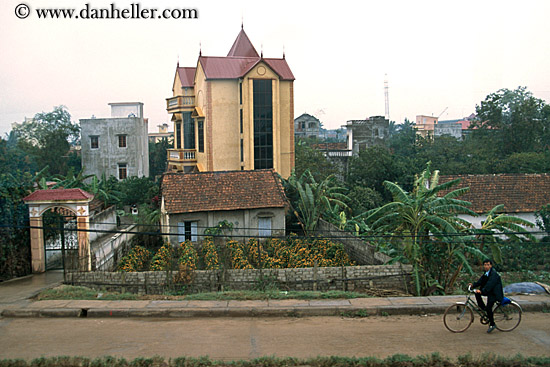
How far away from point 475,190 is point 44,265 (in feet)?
66.2

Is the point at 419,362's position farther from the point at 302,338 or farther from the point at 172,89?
the point at 172,89

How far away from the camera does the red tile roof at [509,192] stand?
2455 cm

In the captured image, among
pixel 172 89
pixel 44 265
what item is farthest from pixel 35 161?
pixel 44 265

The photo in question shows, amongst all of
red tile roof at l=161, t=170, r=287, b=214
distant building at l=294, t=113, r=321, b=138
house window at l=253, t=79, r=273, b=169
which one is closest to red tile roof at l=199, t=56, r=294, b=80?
house window at l=253, t=79, r=273, b=169

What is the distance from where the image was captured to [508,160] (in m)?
34.7

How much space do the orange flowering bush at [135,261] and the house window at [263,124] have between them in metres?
12.0

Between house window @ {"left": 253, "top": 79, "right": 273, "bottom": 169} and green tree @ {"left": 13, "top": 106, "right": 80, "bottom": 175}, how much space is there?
20963 mm

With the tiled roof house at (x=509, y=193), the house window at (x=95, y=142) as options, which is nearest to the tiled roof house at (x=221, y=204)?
the tiled roof house at (x=509, y=193)

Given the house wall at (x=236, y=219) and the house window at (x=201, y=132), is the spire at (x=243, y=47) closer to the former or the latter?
the house window at (x=201, y=132)

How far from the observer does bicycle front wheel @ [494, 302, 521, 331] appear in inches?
354

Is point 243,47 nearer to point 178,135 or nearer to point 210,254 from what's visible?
point 178,135

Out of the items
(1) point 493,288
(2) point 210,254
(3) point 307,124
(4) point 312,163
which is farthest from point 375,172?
(3) point 307,124

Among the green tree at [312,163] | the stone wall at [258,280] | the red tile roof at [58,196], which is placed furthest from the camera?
the green tree at [312,163]

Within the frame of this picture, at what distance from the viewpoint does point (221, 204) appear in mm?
20625
